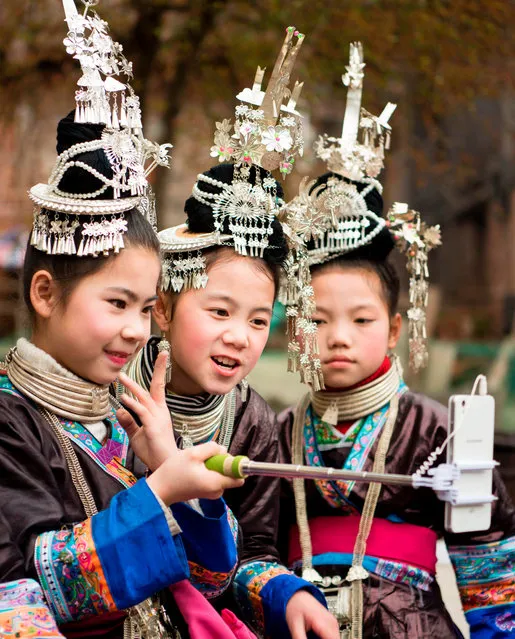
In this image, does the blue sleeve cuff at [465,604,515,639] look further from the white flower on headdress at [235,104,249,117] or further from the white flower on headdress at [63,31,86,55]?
the white flower on headdress at [63,31,86,55]

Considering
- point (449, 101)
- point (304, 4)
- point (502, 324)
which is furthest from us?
point (502, 324)

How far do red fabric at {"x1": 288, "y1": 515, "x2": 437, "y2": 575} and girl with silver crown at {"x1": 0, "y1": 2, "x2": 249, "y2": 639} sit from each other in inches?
25.5

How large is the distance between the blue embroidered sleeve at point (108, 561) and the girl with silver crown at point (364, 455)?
895mm

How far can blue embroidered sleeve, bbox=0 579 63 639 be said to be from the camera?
1.89 metres

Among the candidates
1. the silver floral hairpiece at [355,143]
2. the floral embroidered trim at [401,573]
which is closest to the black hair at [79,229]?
the silver floral hairpiece at [355,143]

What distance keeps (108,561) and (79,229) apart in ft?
2.49

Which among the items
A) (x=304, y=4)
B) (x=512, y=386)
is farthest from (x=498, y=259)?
(x=304, y=4)

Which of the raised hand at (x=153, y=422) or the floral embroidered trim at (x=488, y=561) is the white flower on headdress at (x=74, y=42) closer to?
the raised hand at (x=153, y=422)

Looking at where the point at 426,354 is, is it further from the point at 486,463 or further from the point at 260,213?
the point at 486,463

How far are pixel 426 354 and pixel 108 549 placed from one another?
1.55 m

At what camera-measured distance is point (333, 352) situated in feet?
9.55

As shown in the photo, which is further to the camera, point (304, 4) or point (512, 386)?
point (512, 386)

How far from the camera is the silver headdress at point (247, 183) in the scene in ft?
8.51

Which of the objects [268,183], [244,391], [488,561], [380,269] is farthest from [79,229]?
[488,561]
